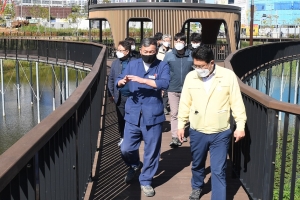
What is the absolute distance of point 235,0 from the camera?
9369 centimetres

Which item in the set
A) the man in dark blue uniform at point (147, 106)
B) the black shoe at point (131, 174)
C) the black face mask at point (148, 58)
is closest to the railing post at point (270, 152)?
the man in dark blue uniform at point (147, 106)

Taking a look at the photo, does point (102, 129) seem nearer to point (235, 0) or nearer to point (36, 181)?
point (36, 181)

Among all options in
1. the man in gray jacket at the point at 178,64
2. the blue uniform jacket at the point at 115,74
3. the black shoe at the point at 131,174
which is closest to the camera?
the black shoe at the point at 131,174

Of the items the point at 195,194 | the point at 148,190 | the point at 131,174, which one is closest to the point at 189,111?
the point at 195,194

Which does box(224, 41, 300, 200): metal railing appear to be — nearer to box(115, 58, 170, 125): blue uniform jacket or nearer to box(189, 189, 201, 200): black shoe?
box(189, 189, 201, 200): black shoe

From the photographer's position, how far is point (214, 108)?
4.68 meters

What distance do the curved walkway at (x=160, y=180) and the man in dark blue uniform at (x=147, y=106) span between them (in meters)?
0.27

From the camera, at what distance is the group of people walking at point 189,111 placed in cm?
466

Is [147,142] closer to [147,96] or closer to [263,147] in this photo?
[147,96]

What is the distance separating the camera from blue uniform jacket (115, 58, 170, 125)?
5336 millimetres

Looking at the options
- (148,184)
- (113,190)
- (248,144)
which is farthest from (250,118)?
(113,190)

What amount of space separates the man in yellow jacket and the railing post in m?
0.43

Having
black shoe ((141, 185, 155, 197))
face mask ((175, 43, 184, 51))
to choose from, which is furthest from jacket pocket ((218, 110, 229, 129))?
face mask ((175, 43, 184, 51))

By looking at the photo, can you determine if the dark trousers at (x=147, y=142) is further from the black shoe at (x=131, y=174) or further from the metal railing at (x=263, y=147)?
the metal railing at (x=263, y=147)
